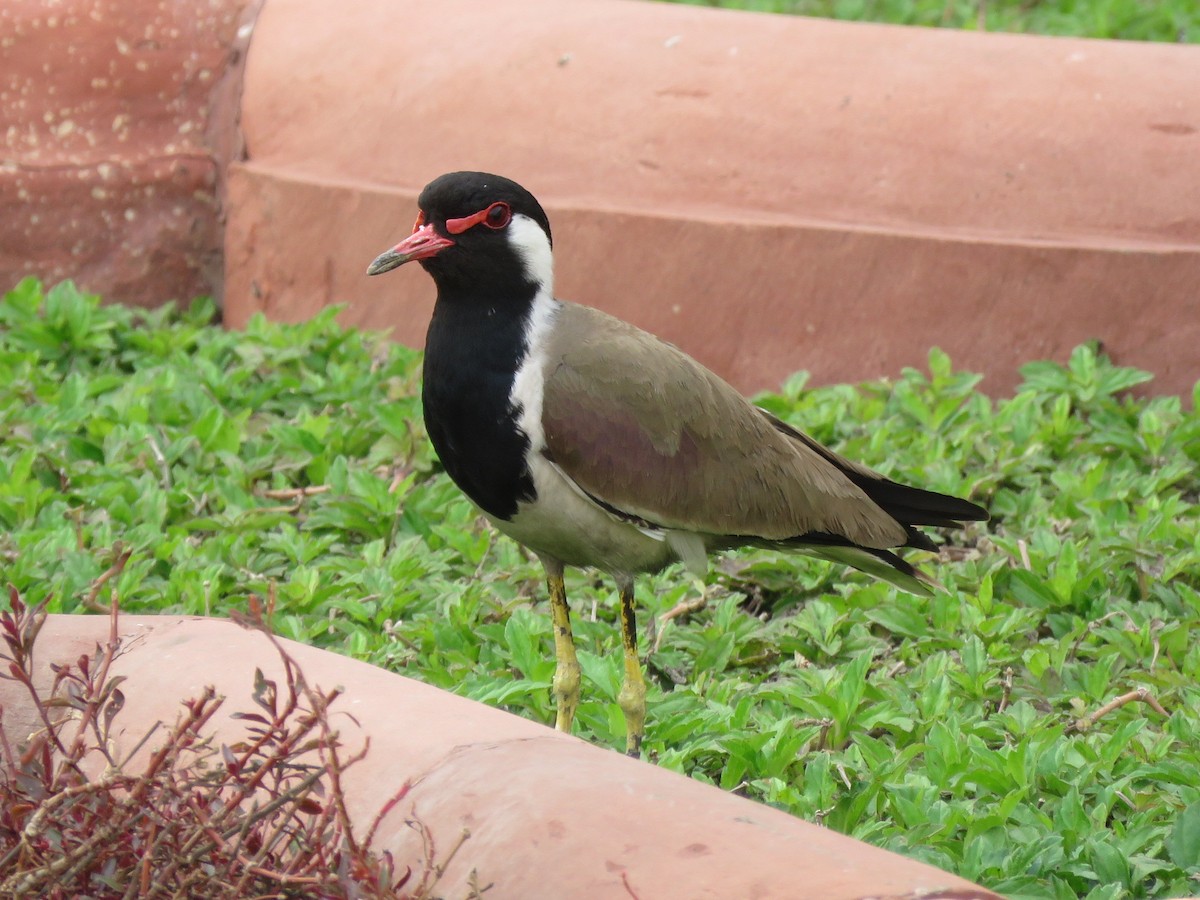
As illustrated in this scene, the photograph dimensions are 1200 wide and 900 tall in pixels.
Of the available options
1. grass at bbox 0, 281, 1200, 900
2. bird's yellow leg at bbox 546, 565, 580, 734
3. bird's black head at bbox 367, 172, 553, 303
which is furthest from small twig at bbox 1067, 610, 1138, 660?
bird's black head at bbox 367, 172, 553, 303

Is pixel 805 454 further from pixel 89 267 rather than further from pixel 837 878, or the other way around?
pixel 89 267

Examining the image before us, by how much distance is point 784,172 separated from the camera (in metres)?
5.28

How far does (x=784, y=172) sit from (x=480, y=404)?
2.39m

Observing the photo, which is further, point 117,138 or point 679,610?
point 117,138

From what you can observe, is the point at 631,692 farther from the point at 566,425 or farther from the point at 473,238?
the point at 473,238

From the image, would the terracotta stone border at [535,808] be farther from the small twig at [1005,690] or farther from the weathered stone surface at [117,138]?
the weathered stone surface at [117,138]

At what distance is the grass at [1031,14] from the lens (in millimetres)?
7559

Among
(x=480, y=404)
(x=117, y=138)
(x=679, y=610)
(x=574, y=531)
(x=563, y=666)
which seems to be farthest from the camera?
(x=117, y=138)

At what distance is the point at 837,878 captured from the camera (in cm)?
191

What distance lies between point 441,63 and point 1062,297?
2328 millimetres

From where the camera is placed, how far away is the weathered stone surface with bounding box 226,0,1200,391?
5102mm

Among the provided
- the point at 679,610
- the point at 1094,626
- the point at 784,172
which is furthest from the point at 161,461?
the point at 1094,626

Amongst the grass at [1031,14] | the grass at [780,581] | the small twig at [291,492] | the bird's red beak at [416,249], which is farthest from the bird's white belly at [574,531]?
the grass at [1031,14]

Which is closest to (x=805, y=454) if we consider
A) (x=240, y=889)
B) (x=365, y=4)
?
(x=240, y=889)
